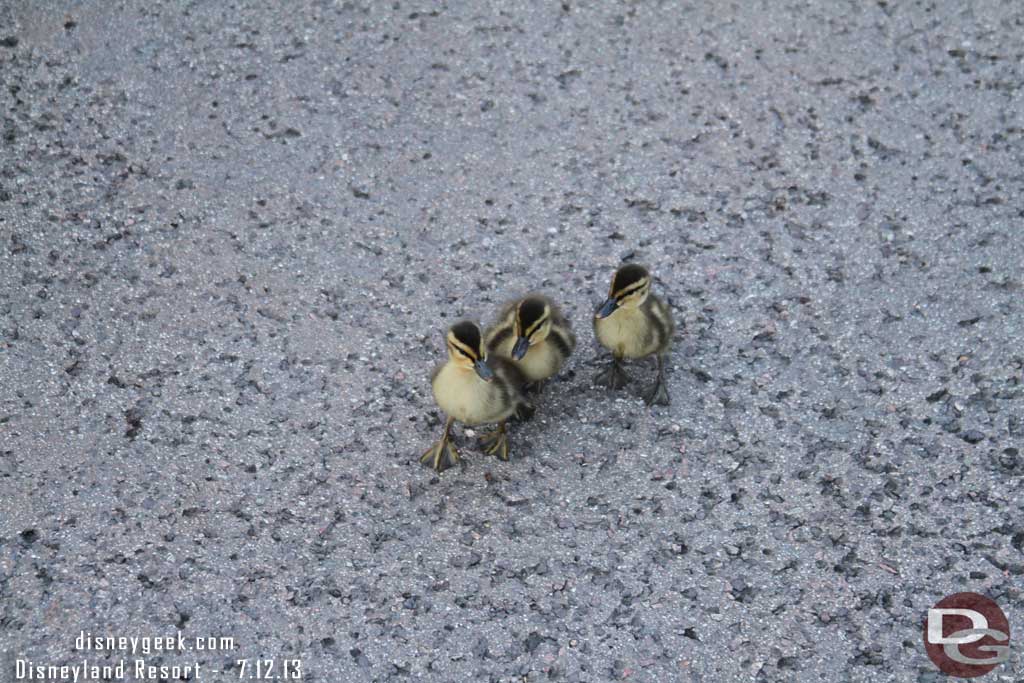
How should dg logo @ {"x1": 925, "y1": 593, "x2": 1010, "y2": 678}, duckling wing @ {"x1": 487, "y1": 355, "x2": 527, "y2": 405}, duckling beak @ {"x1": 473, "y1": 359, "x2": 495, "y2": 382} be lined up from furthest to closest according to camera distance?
duckling wing @ {"x1": 487, "y1": 355, "x2": 527, "y2": 405}, duckling beak @ {"x1": 473, "y1": 359, "x2": 495, "y2": 382}, dg logo @ {"x1": 925, "y1": 593, "x2": 1010, "y2": 678}

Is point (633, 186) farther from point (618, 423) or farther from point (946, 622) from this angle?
point (946, 622)

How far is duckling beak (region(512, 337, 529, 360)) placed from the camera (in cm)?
306

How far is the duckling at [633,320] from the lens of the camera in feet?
10.5

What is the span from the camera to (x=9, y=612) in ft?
9.08

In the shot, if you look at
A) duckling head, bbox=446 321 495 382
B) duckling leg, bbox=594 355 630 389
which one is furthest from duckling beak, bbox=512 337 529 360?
duckling leg, bbox=594 355 630 389

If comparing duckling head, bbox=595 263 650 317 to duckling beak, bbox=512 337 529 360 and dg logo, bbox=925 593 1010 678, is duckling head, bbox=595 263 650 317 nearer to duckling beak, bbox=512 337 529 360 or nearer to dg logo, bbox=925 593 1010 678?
duckling beak, bbox=512 337 529 360

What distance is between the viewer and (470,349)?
2.95 metres

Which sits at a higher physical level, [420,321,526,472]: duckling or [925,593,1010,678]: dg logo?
[420,321,526,472]: duckling

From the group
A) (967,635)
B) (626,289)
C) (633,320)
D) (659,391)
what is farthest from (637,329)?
(967,635)

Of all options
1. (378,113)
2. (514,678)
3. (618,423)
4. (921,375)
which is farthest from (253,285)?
(921,375)

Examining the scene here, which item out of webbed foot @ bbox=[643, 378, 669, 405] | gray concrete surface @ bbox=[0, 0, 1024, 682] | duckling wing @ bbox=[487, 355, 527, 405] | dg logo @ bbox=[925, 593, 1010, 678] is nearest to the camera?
dg logo @ bbox=[925, 593, 1010, 678]

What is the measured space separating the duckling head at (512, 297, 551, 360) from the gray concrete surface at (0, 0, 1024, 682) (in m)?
0.32

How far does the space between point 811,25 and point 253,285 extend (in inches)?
98.9

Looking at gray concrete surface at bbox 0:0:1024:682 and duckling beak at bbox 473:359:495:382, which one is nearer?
gray concrete surface at bbox 0:0:1024:682
